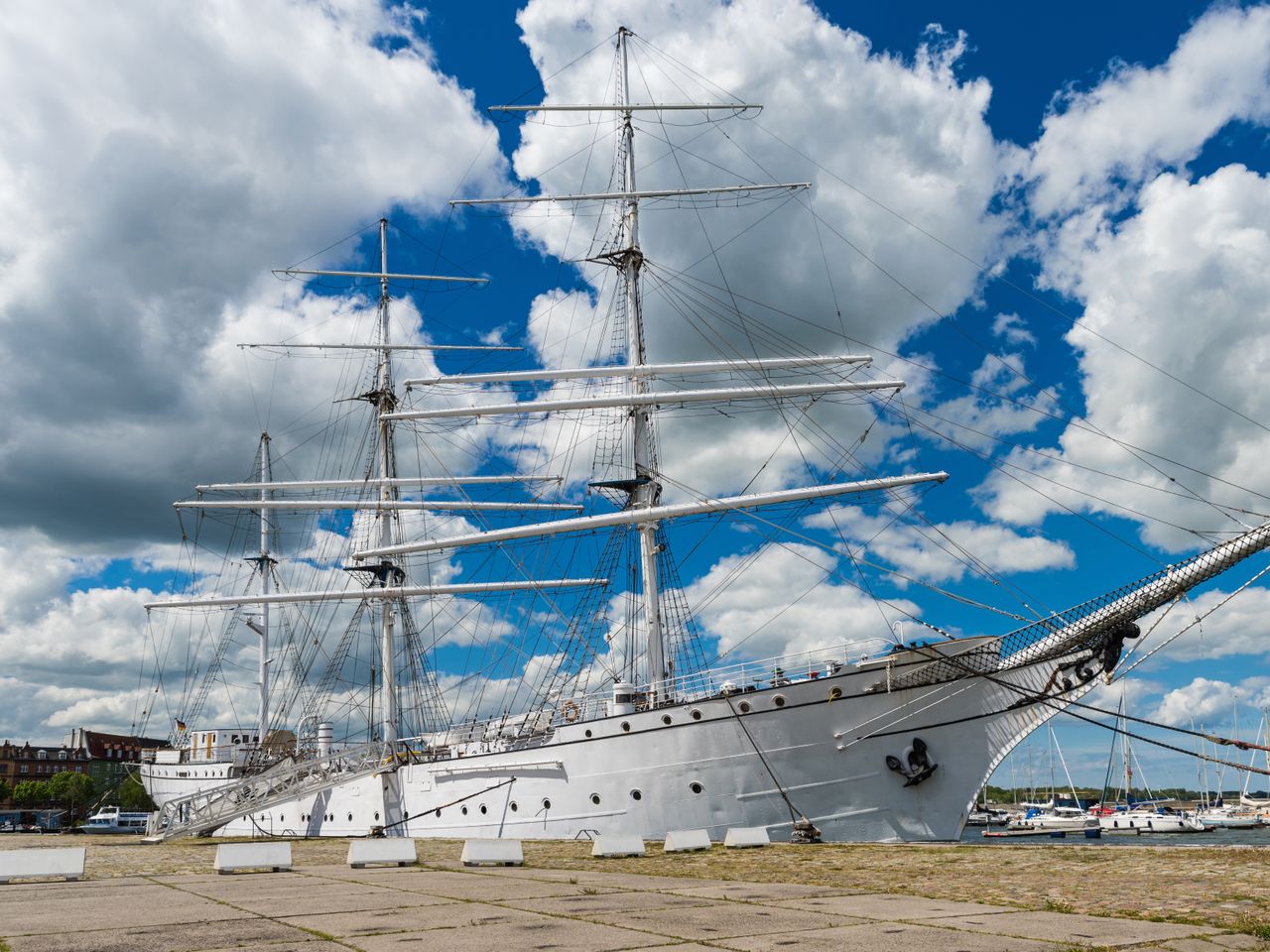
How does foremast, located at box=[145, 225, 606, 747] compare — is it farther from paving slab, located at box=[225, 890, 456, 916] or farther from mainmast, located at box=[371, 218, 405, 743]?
paving slab, located at box=[225, 890, 456, 916]

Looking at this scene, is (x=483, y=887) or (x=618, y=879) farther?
(x=618, y=879)

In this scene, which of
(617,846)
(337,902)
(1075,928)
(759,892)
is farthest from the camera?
(617,846)

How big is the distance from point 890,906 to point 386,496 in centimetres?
4052

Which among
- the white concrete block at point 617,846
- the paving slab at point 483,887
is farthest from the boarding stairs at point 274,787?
the paving slab at point 483,887

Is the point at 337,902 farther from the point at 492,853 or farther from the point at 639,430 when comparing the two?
the point at 639,430

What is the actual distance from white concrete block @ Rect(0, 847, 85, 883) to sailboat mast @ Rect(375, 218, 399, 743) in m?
21.7

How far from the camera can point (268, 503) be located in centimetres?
5294

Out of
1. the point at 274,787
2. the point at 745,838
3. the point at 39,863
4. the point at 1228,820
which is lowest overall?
the point at 1228,820

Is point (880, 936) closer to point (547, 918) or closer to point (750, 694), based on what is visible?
point (547, 918)

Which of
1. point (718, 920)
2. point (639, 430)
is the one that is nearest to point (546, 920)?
point (718, 920)

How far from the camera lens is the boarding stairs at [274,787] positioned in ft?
112

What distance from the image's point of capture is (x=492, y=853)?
52.7 feet

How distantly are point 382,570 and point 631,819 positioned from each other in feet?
72.4

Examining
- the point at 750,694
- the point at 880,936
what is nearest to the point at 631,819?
the point at 750,694
